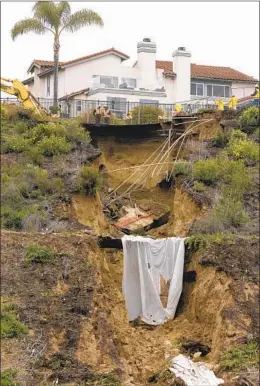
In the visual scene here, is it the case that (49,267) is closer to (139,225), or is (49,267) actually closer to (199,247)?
(199,247)

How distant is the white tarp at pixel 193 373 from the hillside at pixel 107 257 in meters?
0.31

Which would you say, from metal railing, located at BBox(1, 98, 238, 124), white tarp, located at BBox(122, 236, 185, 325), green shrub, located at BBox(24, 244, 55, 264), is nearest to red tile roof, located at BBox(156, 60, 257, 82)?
metal railing, located at BBox(1, 98, 238, 124)

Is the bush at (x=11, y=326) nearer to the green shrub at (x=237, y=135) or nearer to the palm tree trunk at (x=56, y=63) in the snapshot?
the green shrub at (x=237, y=135)

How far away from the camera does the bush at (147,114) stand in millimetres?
49469

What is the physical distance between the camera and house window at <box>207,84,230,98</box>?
61281mm

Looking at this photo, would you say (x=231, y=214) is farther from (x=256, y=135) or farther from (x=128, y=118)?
(x=128, y=118)

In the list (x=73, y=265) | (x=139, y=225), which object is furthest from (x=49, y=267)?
(x=139, y=225)

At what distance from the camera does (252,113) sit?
1890 inches

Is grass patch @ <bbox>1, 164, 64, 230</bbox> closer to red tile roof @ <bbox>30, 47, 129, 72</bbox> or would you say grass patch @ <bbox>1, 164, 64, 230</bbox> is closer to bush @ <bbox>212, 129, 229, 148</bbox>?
bush @ <bbox>212, 129, 229, 148</bbox>

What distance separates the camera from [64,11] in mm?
52156

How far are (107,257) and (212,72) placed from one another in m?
25.2

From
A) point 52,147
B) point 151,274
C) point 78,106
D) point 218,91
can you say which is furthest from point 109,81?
point 151,274

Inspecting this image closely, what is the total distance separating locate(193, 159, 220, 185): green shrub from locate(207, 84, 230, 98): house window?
705 inches

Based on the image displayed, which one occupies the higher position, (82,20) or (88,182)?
(82,20)
